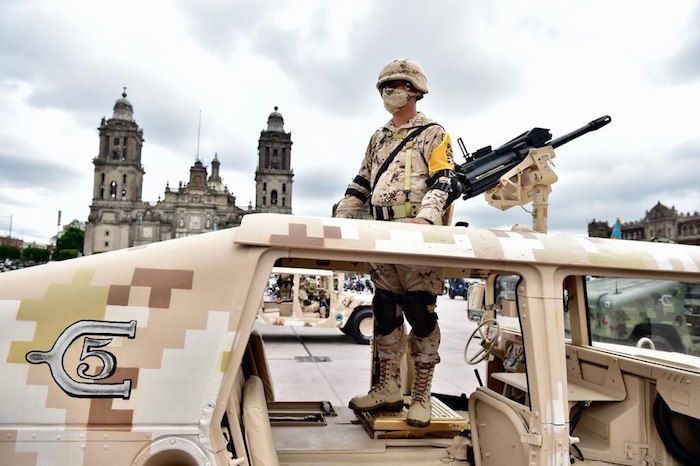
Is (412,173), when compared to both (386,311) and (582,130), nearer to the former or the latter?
(386,311)

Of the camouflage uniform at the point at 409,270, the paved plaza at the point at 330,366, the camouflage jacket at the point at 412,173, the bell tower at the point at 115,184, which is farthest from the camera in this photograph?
the bell tower at the point at 115,184

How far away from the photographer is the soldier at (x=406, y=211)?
113 inches

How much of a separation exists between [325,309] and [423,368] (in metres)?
8.76

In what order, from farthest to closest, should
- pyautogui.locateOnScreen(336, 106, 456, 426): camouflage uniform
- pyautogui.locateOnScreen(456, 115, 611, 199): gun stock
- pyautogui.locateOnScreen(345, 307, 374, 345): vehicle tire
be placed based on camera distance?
pyautogui.locateOnScreen(345, 307, 374, 345): vehicle tire < pyautogui.locateOnScreen(456, 115, 611, 199): gun stock < pyautogui.locateOnScreen(336, 106, 456, 426): camouflage uniform

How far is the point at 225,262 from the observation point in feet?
5.84

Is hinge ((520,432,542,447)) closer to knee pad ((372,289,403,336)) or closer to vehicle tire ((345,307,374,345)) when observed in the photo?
knee pad ((372,289,403,336))

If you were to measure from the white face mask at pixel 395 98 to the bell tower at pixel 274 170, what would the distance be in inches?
3380

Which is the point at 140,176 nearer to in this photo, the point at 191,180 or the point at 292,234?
the point at 191,180

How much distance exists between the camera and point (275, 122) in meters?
90.8

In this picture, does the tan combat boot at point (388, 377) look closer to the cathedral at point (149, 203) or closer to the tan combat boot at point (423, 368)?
the tan combat boot at point (423, 368)

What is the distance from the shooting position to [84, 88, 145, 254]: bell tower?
8231cm

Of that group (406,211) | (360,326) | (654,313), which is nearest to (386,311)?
(406,211)

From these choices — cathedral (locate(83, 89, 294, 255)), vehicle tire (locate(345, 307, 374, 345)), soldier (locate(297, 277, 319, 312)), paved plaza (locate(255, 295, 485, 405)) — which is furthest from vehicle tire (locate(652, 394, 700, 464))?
cathedral (locate(83, 89, 294, 255))

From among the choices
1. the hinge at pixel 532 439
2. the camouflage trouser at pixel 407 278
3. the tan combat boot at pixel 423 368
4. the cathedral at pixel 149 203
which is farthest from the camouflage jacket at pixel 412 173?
the cathedral at pixel 149 203
